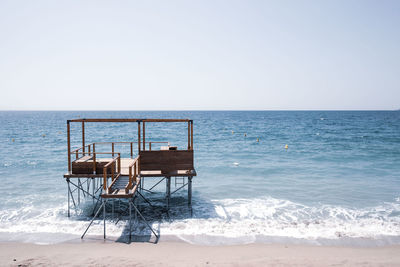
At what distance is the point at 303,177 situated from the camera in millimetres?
23672

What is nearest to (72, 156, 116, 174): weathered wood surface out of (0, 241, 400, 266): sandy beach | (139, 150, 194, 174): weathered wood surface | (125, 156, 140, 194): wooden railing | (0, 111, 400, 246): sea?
(125, 156, 140, 194): wooden railing

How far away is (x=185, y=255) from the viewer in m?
10.5

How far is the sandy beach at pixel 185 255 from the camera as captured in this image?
9859 millimetres

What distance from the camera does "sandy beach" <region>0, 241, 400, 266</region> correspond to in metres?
9.86

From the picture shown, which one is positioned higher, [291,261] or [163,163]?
[163,163]

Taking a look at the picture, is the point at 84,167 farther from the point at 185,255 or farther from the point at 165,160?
the point at 185,255

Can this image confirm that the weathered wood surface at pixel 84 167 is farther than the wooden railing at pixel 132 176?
Yes

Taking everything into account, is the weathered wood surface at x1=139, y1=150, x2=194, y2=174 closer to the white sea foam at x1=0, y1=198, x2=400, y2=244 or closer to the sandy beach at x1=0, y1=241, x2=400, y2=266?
the white sea foam at x1=0, y1=198, x2=400, y2=244

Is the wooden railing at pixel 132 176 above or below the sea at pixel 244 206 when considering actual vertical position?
above

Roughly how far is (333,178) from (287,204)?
836 cm

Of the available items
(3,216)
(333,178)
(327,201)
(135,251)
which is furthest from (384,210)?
(3,216)

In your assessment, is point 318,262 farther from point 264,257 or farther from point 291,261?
point 264,257

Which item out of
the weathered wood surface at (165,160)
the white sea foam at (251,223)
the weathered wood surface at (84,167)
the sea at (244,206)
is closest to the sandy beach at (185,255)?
the sea at (244,206)

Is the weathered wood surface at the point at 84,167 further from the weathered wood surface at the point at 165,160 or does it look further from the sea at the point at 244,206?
the sea at the point at 244,206
